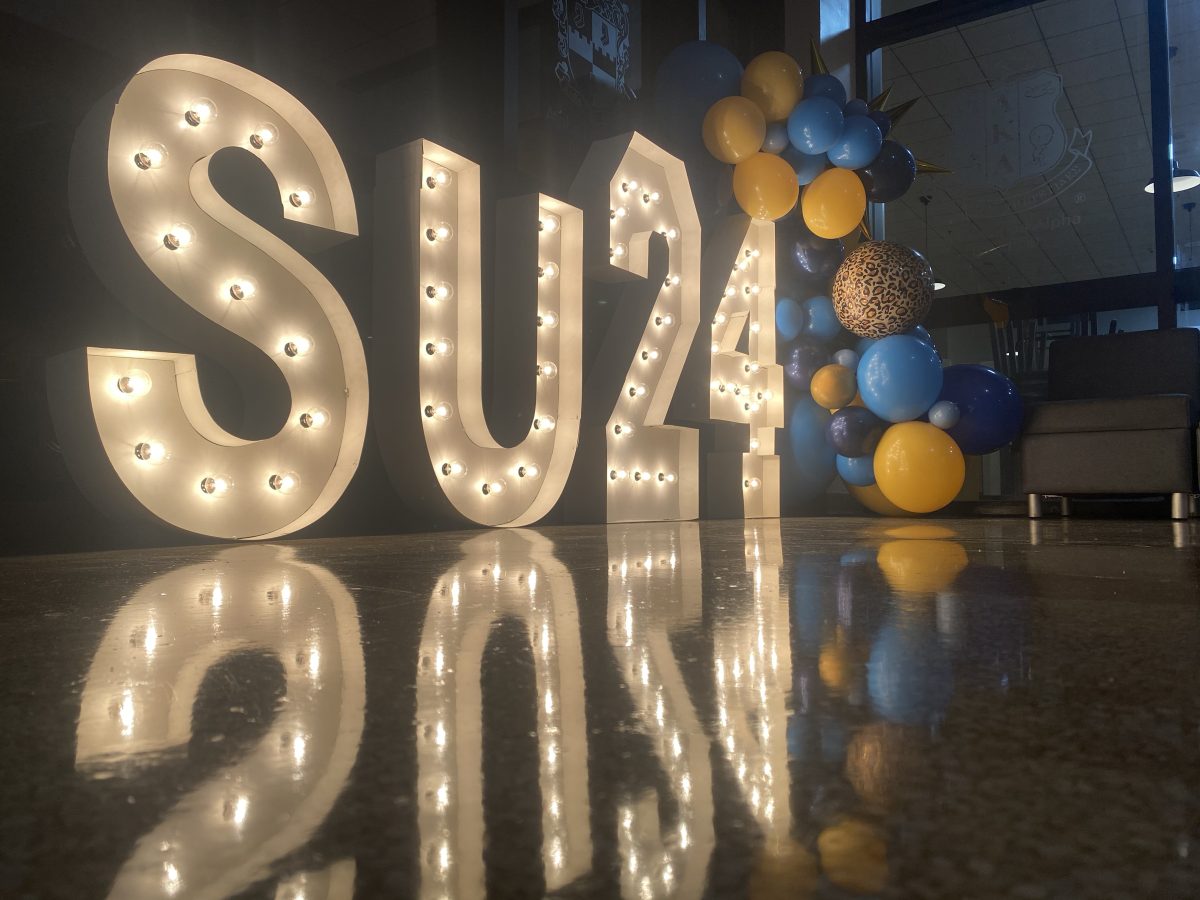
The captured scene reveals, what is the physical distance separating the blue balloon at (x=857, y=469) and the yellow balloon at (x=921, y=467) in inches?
9.2

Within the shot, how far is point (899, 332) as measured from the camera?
3.73 m

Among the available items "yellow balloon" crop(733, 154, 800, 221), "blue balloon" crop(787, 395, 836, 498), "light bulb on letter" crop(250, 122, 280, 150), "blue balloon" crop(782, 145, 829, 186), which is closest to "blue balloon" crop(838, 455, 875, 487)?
"blue balloon" crop(787, 395, 836, 498)

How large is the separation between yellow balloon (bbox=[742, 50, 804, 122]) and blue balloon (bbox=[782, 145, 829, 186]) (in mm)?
161

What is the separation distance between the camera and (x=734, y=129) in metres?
3.63

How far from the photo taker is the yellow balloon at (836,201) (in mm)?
3748

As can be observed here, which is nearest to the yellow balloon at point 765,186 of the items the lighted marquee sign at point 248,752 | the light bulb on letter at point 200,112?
the light bulb on letter at point 200,112

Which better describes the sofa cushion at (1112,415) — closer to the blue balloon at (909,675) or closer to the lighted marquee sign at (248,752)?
the blue balloon at (909,675)

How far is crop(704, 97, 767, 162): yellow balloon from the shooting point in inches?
143

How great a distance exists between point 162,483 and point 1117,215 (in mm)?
7821

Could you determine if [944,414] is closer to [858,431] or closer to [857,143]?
[858,431]

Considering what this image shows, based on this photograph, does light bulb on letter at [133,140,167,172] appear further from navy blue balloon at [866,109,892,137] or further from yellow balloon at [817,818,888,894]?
navy blue balloon at [866,109,892,137]

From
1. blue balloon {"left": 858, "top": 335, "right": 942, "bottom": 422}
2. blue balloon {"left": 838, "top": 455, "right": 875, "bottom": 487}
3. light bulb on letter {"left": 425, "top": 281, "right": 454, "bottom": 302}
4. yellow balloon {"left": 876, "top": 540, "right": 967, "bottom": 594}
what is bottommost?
yellow balloon {"left": 876, "top": 540, "right": 967, "bottom": 594}

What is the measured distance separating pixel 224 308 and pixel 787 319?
273cm

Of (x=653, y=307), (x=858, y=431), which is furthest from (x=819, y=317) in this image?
(x=653, y=307)
